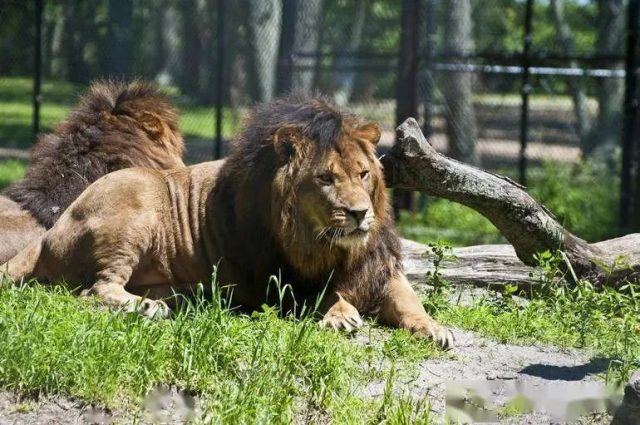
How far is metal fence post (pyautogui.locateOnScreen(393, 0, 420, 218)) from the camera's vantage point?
1161 cm

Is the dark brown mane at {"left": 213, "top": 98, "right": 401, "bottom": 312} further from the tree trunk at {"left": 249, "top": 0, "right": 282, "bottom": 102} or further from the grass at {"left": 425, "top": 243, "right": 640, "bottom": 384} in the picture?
the tree trunk at {"left": 249, "top": 0, "right": 282, "bottom": 102}

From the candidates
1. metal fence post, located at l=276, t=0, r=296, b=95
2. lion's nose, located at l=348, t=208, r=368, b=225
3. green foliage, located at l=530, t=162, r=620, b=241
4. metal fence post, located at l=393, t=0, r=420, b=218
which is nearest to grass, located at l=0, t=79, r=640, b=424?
lion's nose, located at l=348, t=208, r=368, b=225

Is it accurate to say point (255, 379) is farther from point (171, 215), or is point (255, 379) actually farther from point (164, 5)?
point (164, 5)

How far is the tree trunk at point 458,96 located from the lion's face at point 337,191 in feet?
23.3

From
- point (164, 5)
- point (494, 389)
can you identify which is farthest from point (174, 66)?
point (494, 389)

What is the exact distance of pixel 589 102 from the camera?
57.2 feet

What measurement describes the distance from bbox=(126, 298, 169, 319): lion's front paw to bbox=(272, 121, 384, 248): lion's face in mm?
894

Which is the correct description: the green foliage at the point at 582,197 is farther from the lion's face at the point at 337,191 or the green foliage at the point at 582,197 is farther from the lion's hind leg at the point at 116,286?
the lion's hind leg at the point at 116,286

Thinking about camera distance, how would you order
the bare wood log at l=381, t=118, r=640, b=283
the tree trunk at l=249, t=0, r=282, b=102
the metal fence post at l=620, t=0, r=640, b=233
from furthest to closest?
the tree trunk at l=249, t=0, r=282, b=102 → the metal fence post at l=620, t=0, r=640, b=233 → the bare wood log at l=381, t=118, r=640, b=283

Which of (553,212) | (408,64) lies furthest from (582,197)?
(408,64)

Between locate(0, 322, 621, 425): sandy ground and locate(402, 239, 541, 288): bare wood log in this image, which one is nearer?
locate(0, 322, 621, 425): sandy ground

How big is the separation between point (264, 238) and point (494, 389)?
1.58 meters

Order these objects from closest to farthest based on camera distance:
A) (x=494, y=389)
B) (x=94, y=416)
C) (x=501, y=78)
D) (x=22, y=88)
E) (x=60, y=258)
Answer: (x=94, y=416)
(x=494, y=389)
(x=60, y=258)
(x=501, y=78)
(x=22, y=88)

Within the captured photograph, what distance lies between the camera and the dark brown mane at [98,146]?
7504 millimetres
